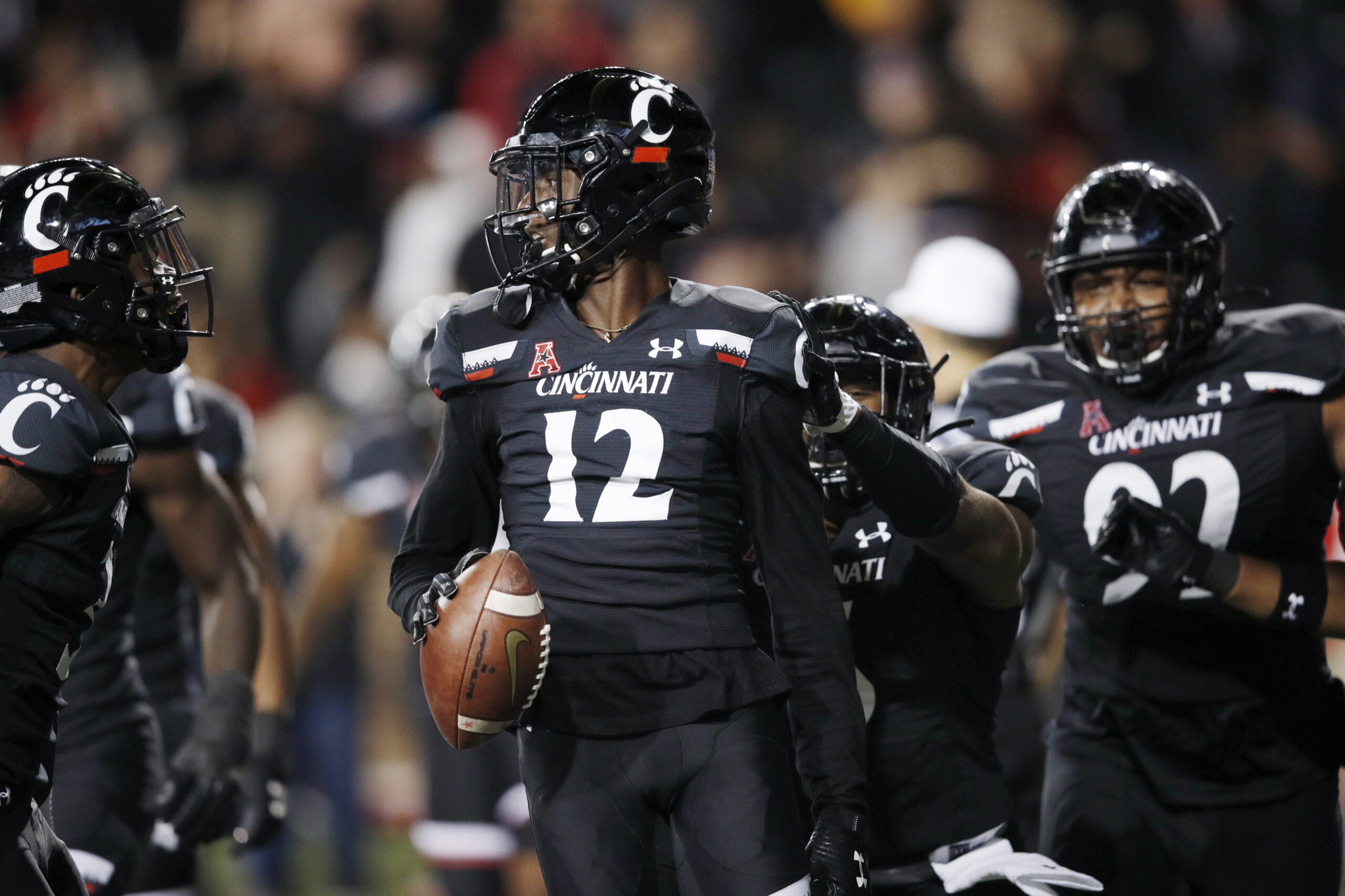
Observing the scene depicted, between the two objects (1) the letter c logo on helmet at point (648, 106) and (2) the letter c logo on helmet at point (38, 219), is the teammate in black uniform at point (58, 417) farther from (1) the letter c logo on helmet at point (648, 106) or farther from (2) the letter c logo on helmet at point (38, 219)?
(1) the letter c logo on helmet at point (648, 106)

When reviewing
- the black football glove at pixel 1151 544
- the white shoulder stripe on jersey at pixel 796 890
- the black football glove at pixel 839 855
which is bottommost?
the white shoulder stripe on jersey at pixel 796 890

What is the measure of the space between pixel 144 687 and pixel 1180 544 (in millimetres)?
2449

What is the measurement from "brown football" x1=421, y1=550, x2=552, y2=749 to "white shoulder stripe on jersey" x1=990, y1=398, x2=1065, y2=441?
1555mm

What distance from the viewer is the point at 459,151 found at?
28.0ft

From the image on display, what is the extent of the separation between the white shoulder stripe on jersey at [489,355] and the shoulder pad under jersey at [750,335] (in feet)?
0.93

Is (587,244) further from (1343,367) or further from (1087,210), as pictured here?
(1343,367)

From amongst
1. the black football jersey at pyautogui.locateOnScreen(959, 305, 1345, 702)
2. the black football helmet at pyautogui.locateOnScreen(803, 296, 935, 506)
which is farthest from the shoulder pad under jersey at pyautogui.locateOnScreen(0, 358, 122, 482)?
the black football jersey at pyautogui.locateOnScreen(959, 305, 1345, 702)

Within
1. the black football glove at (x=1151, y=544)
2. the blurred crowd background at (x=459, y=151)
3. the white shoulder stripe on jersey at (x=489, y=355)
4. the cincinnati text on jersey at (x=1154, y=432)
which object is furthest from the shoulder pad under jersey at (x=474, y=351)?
the blurred crowd background at (x=459, y=151)

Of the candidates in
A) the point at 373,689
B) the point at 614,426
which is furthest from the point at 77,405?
the point at 373,689

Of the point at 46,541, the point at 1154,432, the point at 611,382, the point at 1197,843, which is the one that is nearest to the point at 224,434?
the point at 46,541

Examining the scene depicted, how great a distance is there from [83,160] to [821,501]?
145cm

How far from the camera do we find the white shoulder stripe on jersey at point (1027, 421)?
142 inches

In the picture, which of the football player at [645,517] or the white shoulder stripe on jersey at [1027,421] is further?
the white shoulder stripe on jersey at [1027,421]

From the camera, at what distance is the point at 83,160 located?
278 cm
